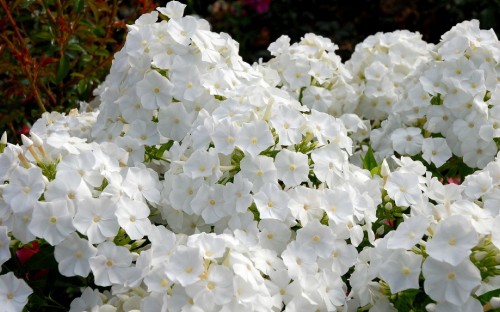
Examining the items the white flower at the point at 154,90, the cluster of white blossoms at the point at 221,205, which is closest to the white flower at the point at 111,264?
the cluster of white blossoms at the point at 221,205

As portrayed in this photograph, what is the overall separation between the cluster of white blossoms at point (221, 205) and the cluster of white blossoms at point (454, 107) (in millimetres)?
196

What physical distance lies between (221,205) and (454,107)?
0.74 metres

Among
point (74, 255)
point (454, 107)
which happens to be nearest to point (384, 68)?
point (454, 107)

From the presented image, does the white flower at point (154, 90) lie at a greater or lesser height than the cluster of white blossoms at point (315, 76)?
greater

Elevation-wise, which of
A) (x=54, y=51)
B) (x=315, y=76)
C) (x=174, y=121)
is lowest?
(x=54, y=51)

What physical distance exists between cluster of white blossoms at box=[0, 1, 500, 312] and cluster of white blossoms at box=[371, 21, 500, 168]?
20cm

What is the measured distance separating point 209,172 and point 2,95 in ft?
4.14

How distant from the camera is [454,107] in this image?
1828mm

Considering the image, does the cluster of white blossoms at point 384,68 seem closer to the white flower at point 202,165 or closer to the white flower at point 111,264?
the white flower at point 202,165

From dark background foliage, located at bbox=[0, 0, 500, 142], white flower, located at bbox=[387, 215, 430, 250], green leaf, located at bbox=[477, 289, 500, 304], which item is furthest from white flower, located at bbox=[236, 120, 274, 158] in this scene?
dark background foliage, located at bbox=[0, 0, 500, 142]

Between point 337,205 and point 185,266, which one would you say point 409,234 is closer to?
point 337,205

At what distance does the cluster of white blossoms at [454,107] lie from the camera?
1.81 metres

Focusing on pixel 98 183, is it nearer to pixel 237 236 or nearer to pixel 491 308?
pixel 237 236

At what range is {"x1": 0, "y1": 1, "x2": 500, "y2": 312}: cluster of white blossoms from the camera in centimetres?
124
